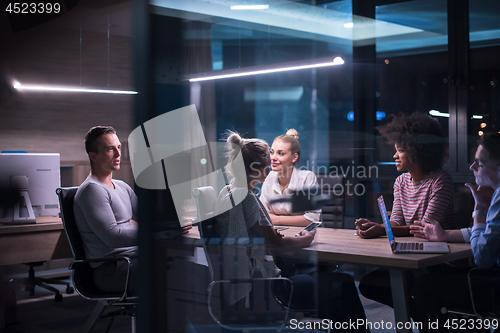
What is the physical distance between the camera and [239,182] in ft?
7.43

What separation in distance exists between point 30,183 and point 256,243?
247 centimetres

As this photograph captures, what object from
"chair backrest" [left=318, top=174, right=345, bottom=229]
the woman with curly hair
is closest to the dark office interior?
"chair backrest" [left=318, top=174, right=345, bottom=229]

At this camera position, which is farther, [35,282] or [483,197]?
[35,282]

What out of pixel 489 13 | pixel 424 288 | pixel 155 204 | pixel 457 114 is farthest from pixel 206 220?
pixel 489 13

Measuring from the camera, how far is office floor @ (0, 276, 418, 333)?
3.57m

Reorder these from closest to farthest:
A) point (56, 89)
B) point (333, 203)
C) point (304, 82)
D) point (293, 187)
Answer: point (293, 187)
point (333, 203)
point (56, 89)
point (304, 82)

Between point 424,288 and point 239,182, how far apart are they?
116 cm

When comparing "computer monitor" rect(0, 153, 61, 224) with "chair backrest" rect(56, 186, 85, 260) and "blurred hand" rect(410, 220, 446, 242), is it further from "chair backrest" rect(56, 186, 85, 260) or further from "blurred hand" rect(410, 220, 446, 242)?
"blurred hand" rect(410, 220, 446, 242)

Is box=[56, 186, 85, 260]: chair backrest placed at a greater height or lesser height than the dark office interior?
lesser

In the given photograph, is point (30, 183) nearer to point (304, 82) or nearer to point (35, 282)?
point (35, 282)

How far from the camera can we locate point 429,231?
8.48 ft

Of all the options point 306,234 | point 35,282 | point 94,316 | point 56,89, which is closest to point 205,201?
point 306,234

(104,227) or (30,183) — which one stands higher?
(30,183)

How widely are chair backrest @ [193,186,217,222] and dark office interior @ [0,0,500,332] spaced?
0.68ft
